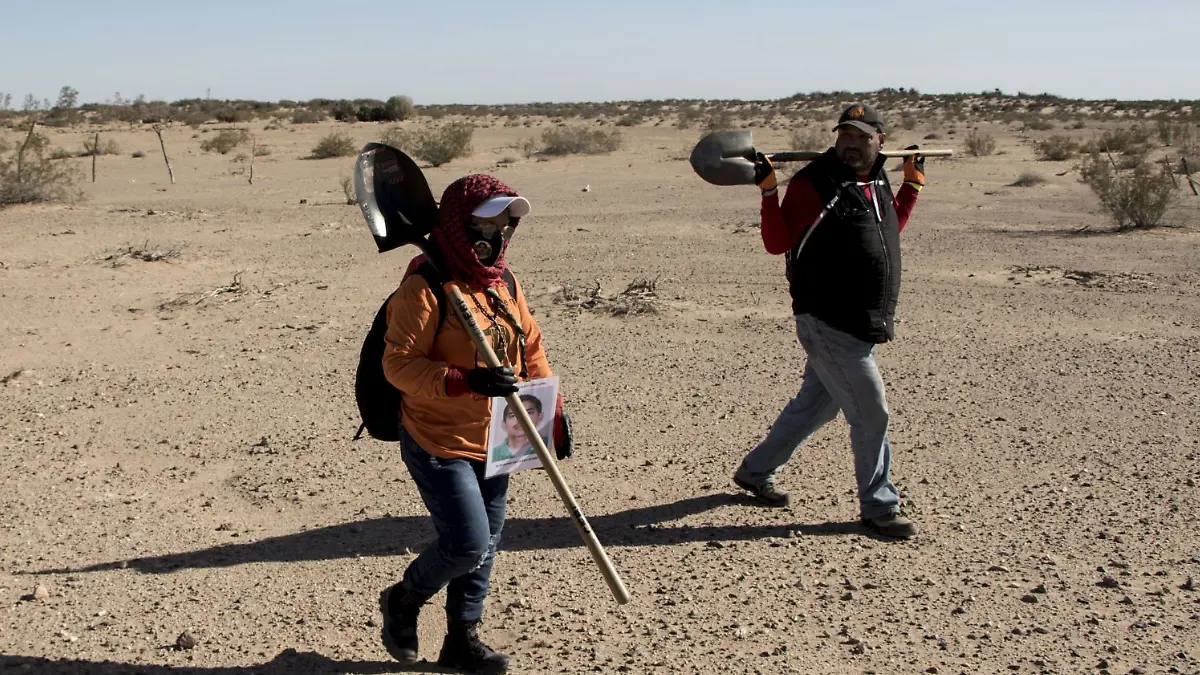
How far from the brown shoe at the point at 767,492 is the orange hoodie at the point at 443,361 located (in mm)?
2118

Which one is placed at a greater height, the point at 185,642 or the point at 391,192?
the point at 391,192

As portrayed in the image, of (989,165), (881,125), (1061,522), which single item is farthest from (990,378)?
(989,165)

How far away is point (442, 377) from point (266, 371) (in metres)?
5.29

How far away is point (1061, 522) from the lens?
18.0ft

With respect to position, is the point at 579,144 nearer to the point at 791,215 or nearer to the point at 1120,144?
the point at 1120,144

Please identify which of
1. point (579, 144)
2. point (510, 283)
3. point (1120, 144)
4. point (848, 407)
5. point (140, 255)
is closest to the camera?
point (510, 283)

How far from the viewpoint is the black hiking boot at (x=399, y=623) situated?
13.0ft

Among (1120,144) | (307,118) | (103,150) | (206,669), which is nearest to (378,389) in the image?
(206,669)

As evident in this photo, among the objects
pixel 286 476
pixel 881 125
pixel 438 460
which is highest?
pixel 881 125

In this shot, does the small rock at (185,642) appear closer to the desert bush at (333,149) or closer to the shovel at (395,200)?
the shovel at (395,200)

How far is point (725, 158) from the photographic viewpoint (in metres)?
5.04

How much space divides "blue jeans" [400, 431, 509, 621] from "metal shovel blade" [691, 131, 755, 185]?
1.80m

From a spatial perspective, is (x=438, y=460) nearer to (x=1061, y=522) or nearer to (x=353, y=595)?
(x=353, y=595)

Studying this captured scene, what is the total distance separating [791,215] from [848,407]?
87cm
